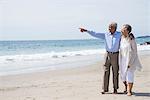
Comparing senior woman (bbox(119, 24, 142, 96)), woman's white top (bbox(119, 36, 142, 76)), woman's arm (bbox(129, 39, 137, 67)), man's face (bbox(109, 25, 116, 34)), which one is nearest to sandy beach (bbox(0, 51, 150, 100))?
senior woman (bbox(119, 24, 142, 96))

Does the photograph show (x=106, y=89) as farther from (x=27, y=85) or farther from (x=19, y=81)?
(x=19, y=81)

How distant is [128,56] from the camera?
Answer: 9.39 m

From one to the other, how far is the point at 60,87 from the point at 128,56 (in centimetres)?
235

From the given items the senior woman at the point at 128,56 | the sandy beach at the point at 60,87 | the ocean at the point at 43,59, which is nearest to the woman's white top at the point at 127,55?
the senior woman at the point at 128,56

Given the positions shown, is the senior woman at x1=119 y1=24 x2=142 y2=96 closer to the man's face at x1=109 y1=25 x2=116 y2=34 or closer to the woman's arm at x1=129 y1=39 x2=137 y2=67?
the woman's arm at x1=129 y1=39 x2=137 y2=67

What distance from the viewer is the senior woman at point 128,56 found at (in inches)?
367

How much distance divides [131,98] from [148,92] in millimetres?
990

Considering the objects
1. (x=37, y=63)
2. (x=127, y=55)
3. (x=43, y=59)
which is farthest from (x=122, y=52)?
(x=43, y=59)

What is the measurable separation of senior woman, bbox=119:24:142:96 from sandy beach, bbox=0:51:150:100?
15.9 inches

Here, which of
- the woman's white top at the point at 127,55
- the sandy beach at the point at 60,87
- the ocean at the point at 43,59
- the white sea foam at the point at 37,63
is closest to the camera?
the sandy beach at the point at 60,87

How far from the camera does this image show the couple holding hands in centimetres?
934

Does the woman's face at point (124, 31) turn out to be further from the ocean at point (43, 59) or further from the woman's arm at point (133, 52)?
the ocean at point (43, 59)

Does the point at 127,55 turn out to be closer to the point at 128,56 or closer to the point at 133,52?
the point at 128,56

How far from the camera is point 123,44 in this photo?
9438 millimetres
